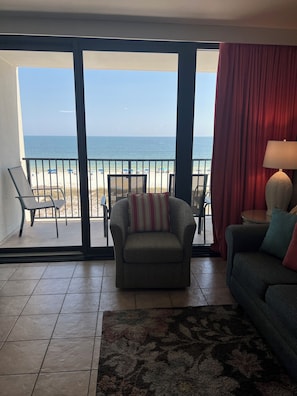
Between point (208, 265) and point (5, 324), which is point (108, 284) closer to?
point (5, 324)

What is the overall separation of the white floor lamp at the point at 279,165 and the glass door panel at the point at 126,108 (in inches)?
44.4

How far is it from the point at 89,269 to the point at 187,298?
46.9 inches

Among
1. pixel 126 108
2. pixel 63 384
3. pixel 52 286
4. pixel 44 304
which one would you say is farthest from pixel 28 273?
pixel 126 108

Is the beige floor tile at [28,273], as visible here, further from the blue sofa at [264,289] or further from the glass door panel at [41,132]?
the blue sofa at [264,289]

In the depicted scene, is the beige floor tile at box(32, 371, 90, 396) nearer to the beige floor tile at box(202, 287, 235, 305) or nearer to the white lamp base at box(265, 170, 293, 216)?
the beige floor tile at box(202, 287, 235, 305)

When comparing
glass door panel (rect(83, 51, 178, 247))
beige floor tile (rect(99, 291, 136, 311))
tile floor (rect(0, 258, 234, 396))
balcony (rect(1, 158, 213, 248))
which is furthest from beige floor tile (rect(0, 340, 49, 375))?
balcony (rect(1, 158, 213, 248))

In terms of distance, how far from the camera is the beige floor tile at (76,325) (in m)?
2.07

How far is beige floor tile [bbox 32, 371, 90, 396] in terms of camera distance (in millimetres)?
1580

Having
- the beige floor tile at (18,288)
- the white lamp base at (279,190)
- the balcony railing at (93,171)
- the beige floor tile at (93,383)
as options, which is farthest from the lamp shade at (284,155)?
the beige floor tile at (18,288)

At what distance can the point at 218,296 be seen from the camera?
2.61 metres

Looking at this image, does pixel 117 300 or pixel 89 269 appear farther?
pixel 89 269

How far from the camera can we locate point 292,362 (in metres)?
1.61

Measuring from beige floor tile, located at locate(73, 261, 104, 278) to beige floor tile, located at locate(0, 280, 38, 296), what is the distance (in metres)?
0.45

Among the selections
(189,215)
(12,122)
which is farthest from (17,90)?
(189,215)
